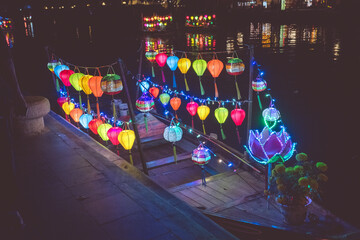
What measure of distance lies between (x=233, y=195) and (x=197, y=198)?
832 millimetres

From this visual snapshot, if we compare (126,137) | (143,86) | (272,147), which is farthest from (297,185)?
(143,86)

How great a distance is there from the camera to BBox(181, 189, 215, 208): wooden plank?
7007 mm

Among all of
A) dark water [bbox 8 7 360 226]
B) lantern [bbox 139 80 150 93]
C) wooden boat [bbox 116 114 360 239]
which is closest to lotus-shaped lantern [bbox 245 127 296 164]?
wooden boat [bbox 116 114 360 239]

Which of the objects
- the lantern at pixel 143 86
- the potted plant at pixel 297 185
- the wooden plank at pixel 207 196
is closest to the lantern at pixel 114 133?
the lantern at pixel 143 86

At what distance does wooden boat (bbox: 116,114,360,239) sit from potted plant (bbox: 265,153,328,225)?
1.16 feet

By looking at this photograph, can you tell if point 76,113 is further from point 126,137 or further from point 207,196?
point 207,196

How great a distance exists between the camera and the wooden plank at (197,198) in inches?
276

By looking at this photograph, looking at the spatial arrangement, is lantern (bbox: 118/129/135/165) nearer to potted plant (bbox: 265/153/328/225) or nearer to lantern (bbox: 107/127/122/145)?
lantern (bbox: 107/127/122/145)

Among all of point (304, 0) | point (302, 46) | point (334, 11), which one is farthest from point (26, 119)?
point (304, 0)

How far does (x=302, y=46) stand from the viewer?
3553 cm

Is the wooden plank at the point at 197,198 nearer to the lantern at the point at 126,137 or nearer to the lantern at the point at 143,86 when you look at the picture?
the lantern at the point at 126,137

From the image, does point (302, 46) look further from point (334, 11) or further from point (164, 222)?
point (164, 222)

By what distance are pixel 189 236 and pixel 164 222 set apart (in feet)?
1.30

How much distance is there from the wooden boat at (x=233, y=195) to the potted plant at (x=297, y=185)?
1.16 ft
